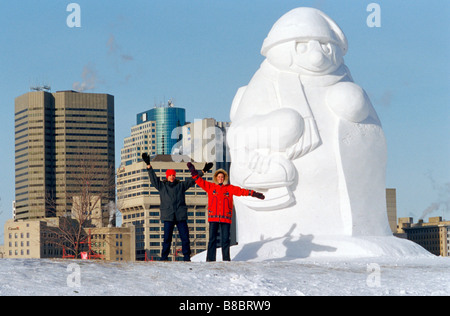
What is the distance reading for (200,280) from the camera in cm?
1148

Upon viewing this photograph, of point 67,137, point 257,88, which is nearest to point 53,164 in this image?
point 67,137

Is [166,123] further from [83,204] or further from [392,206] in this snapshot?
[83,204]

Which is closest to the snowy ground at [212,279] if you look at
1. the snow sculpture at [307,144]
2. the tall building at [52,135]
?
the snow sculpture at [307,144]

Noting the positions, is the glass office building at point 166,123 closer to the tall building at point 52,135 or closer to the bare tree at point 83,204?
the tall building at point 52,135

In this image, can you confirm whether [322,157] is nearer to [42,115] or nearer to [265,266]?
[265,266]

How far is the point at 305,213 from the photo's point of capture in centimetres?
1936

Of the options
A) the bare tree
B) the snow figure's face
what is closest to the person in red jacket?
the snow figure's face

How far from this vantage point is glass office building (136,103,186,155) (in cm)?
15862

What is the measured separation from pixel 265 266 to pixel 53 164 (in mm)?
117099

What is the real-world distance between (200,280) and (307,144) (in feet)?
27.0

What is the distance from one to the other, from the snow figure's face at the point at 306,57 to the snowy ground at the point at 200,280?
7.52 meters

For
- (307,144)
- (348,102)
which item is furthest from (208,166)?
(348,102)

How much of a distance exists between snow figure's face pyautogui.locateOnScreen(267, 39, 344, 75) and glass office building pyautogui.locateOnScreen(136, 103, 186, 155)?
449 ft

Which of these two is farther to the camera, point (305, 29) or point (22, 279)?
point (305, 29)
